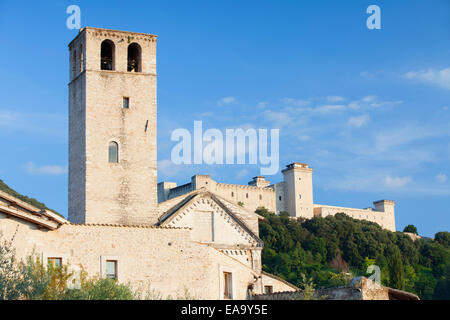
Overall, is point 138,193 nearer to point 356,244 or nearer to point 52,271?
point 52,271

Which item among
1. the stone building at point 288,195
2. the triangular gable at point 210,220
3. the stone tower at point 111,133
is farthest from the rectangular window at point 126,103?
the stone building at point 288,195

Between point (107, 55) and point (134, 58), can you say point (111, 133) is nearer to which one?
point (107, 55)

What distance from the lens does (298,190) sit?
4562 inches

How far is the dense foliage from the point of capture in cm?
7994

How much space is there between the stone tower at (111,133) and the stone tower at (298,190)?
84350mm

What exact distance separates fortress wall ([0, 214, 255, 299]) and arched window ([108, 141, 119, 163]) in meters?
8.76

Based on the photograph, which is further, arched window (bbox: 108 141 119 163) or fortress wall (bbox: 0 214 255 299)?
arched window (bbox: 108 141 119 163)

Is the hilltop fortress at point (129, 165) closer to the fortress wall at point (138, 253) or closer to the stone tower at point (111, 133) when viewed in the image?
the stone tower at point (111, 133)

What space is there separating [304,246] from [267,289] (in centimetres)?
6477

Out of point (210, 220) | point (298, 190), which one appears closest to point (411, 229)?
point (298, 190)

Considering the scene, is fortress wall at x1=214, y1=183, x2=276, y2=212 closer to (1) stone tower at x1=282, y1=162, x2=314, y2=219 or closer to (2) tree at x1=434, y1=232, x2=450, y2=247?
(1) stone tower at x1=282, y1=162, x2=314, y2=219

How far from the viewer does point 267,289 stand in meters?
28.5

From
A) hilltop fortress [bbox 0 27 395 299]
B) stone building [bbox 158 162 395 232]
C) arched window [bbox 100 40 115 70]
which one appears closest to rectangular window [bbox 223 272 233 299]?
hilltop fortress [bbox 0 27 395 299]
